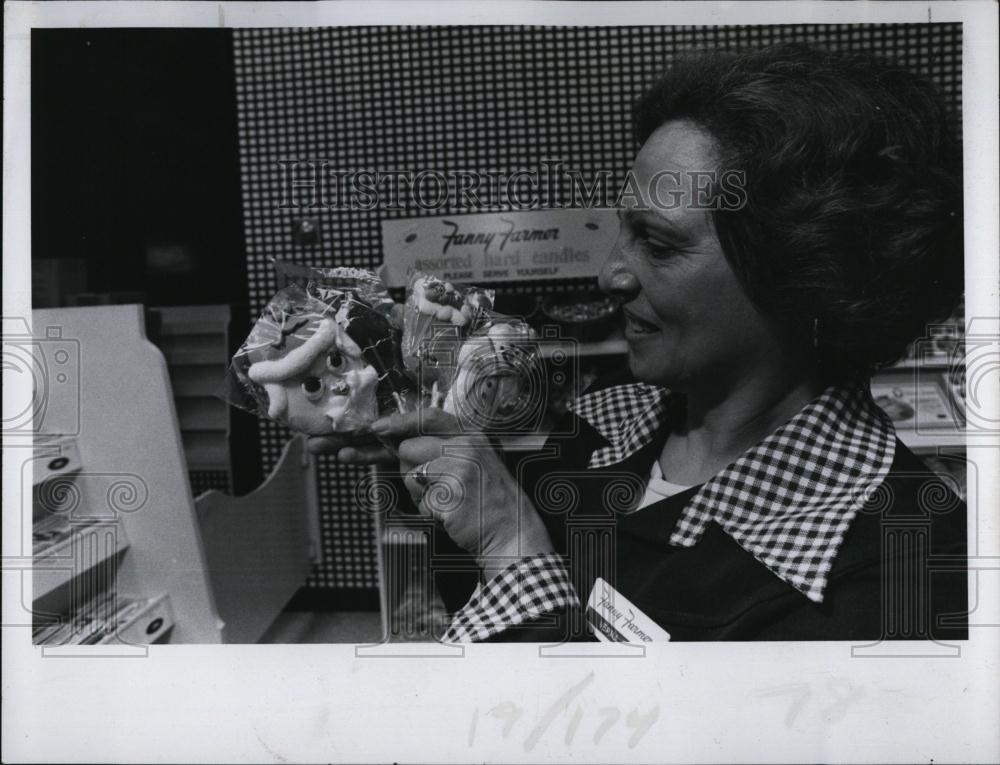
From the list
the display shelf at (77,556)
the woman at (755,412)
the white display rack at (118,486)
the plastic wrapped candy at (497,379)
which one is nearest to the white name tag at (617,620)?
the woman at (755,412)

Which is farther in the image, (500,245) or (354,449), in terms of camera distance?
(500,245)

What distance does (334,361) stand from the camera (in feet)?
4.78

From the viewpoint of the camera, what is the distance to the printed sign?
1669 millimetres

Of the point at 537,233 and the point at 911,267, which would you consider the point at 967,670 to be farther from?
the point at 537,233

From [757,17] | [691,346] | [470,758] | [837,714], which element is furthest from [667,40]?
[470,758]

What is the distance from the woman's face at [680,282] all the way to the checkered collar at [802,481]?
0.16m

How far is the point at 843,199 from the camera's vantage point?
1.37 meters

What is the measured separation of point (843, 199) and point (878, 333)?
28 cm

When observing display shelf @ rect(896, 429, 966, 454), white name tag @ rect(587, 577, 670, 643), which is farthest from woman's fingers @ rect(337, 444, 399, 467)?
display shelf @ rect(896, 429, 966, 454)

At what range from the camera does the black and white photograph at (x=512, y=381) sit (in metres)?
1.48

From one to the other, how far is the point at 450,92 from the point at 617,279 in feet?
1.87

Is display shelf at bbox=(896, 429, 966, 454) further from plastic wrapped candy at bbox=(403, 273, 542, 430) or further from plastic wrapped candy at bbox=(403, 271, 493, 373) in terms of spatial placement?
plastic wrapped candy at bbox=(403, 271, 493, 373)

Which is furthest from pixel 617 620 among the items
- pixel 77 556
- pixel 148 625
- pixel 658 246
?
pixel 77 556

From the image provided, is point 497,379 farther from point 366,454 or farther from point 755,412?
point 755,412
